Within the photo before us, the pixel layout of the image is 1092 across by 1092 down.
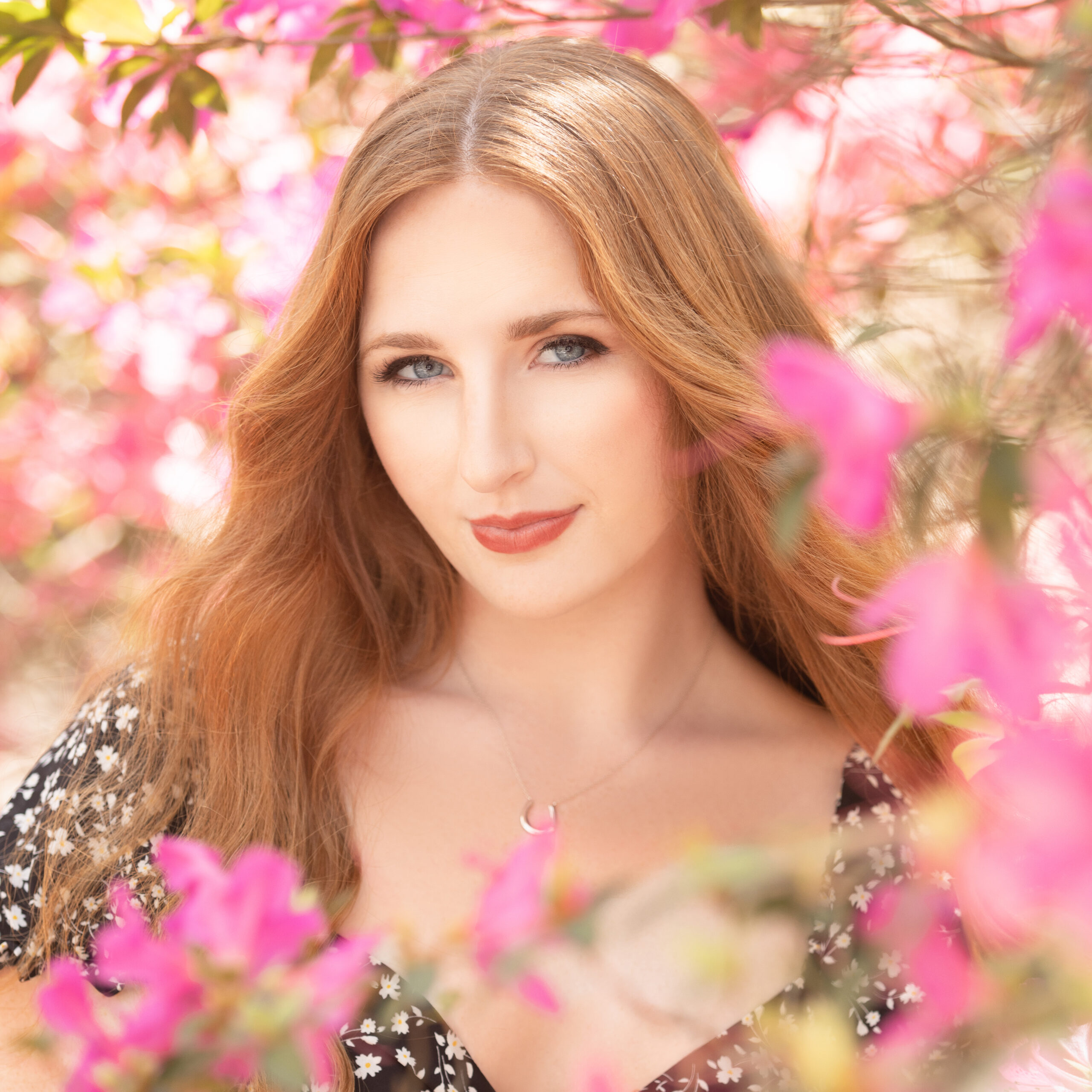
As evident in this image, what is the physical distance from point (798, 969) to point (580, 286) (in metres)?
1.03

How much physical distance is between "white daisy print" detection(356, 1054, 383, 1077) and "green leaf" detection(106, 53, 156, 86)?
52.7 inches

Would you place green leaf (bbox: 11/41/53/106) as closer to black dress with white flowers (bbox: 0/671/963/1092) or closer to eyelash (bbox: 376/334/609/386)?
eyelash (bbox: 376/334/609/386)

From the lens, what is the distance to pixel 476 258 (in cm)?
156

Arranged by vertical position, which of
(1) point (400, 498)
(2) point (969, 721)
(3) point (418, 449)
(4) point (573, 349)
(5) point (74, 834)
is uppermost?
(2) point (969, 721)

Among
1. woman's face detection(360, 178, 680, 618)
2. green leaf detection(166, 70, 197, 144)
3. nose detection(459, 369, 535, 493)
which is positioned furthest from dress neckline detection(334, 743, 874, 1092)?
green leaf detection(166, 70, 197, 144)

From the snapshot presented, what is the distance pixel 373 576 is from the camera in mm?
2113

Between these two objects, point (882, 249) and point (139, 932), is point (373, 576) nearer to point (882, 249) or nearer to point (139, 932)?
point (882, 249)

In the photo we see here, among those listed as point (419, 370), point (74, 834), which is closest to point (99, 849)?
point (74, 834)

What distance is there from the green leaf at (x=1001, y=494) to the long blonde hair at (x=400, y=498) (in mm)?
1094

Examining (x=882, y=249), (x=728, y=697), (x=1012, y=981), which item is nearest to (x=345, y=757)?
Answer: (x=728, y=697)

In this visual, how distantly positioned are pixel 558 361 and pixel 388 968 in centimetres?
87

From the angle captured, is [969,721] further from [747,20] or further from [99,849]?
[99,849]

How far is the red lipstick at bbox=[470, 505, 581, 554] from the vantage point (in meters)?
1.60

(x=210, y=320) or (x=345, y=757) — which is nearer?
(x=345, y=757)
